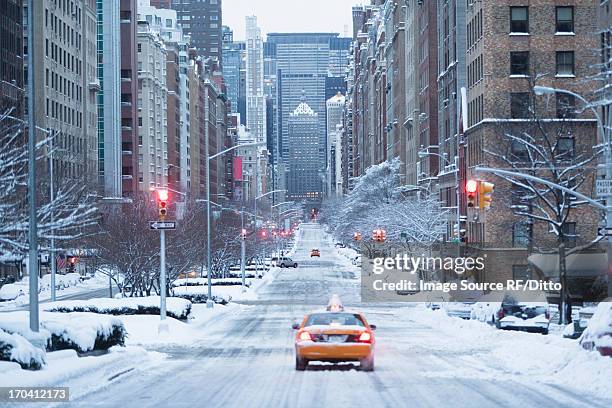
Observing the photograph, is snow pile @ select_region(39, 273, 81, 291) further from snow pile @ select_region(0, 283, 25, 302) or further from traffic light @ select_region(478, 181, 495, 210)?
traffic light @ select_region(478, 181, 495, 210)

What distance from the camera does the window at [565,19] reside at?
68.6 m

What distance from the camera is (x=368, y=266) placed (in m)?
114

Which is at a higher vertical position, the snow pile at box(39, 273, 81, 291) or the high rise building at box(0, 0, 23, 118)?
the high rise building at box(0, 0, 23, 118)

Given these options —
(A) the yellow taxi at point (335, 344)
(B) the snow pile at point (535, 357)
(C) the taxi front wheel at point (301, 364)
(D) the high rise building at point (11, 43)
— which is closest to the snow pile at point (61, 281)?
(D) the high rise building at point (11, 43)

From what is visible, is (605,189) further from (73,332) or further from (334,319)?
(73,332)

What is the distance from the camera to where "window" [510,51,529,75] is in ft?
227

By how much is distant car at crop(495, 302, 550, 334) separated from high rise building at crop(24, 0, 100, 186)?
55.2 m

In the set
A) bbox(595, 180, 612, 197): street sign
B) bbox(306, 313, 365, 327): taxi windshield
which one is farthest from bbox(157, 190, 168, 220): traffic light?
bbox(595, 180, 612, 197): street sign

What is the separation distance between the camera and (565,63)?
6862 cm

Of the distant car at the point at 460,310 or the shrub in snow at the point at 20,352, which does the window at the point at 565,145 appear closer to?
the distant car at the point at 460,310

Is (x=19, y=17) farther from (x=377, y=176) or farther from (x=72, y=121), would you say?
(x=377, y=176)

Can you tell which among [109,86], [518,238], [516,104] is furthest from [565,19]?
[109,86]

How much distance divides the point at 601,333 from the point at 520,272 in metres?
46.8

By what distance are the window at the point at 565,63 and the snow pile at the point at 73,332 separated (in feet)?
150
